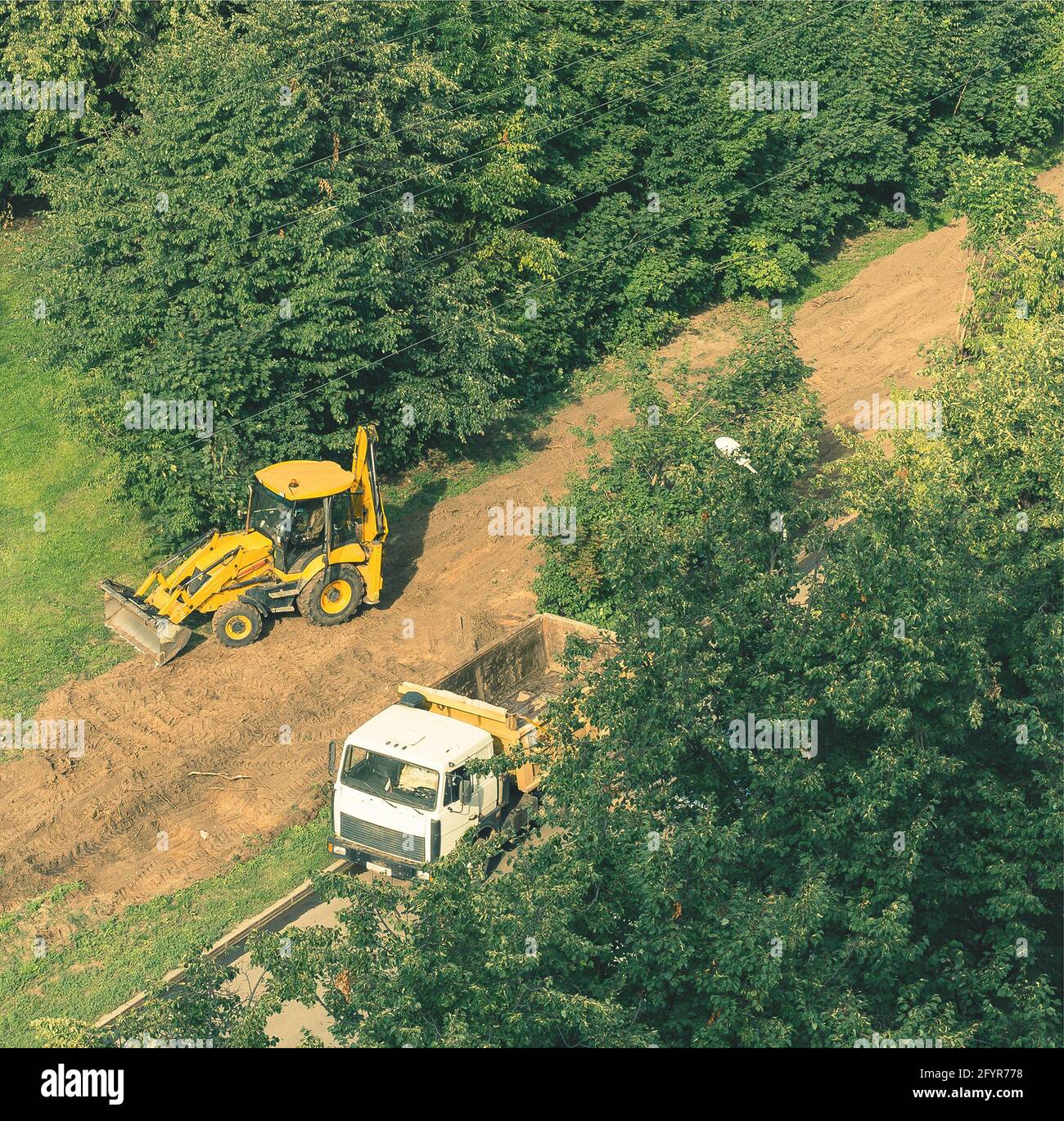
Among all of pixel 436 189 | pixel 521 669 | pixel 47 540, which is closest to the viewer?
pixel 521 669

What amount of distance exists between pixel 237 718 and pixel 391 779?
16.8ft

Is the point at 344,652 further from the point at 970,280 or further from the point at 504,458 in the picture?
the point at 970,280

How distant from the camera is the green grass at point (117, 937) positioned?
17969 mm

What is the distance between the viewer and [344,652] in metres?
25.4

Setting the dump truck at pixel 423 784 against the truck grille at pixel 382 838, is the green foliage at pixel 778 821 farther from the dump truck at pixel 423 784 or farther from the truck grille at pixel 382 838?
the truck grille at pixel 382 838

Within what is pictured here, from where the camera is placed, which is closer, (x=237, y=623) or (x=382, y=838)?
(x=382, y=838)

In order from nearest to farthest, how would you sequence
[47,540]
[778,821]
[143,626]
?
[778,821], [143,626], [47,540]

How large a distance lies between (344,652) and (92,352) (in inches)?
285

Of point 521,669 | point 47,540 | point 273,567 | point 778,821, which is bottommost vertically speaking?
point 521,669

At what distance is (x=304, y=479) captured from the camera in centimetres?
2489

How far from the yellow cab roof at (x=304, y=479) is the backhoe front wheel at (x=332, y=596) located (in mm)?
1531

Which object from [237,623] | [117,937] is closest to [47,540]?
[237,623]

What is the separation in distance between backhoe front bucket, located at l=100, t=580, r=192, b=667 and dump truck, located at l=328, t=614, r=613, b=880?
5.47m

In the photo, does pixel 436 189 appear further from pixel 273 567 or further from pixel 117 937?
pixel 117 937
